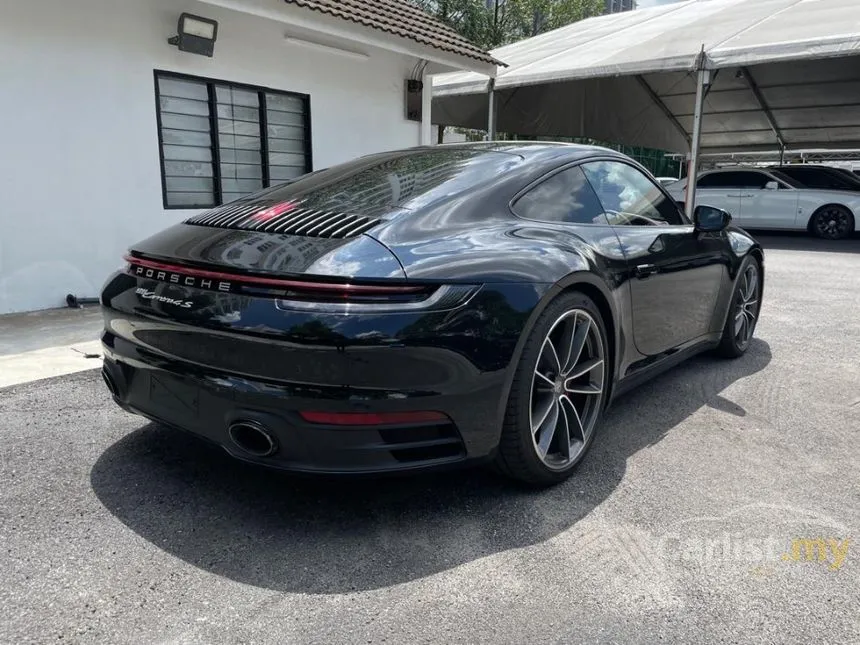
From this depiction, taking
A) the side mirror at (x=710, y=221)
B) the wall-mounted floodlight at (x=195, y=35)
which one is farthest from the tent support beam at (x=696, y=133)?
the wall-mounted floodlight at (x=195, y=35)

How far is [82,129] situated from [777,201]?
44.6 feet

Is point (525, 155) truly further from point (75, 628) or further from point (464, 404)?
point (75, 628)

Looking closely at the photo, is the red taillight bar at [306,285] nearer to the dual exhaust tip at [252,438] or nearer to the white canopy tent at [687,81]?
the dual exhaust tip at [252,438]

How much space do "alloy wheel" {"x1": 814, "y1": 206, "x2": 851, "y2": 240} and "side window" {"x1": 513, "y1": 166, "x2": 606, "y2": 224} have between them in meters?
13.2

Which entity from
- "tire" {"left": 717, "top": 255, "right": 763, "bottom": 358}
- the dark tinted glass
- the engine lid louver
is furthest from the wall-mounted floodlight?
the dark tinted glass

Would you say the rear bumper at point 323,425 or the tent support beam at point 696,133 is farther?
the tent support beam at point 696,133

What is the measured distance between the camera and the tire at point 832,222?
13.8m

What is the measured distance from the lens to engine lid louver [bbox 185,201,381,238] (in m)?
2.41

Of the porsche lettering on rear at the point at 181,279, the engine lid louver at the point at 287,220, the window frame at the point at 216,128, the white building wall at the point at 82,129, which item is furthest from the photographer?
the window frame at the point at 216,128

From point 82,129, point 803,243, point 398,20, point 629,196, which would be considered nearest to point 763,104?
point 803,243

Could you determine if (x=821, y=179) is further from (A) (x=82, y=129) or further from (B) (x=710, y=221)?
(A) (x=82, y=129)

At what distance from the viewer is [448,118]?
1783 cm

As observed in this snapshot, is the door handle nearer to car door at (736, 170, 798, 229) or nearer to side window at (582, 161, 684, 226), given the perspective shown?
side window at (582, 161, 684, 226)

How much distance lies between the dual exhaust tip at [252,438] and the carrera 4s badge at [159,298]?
451mm
